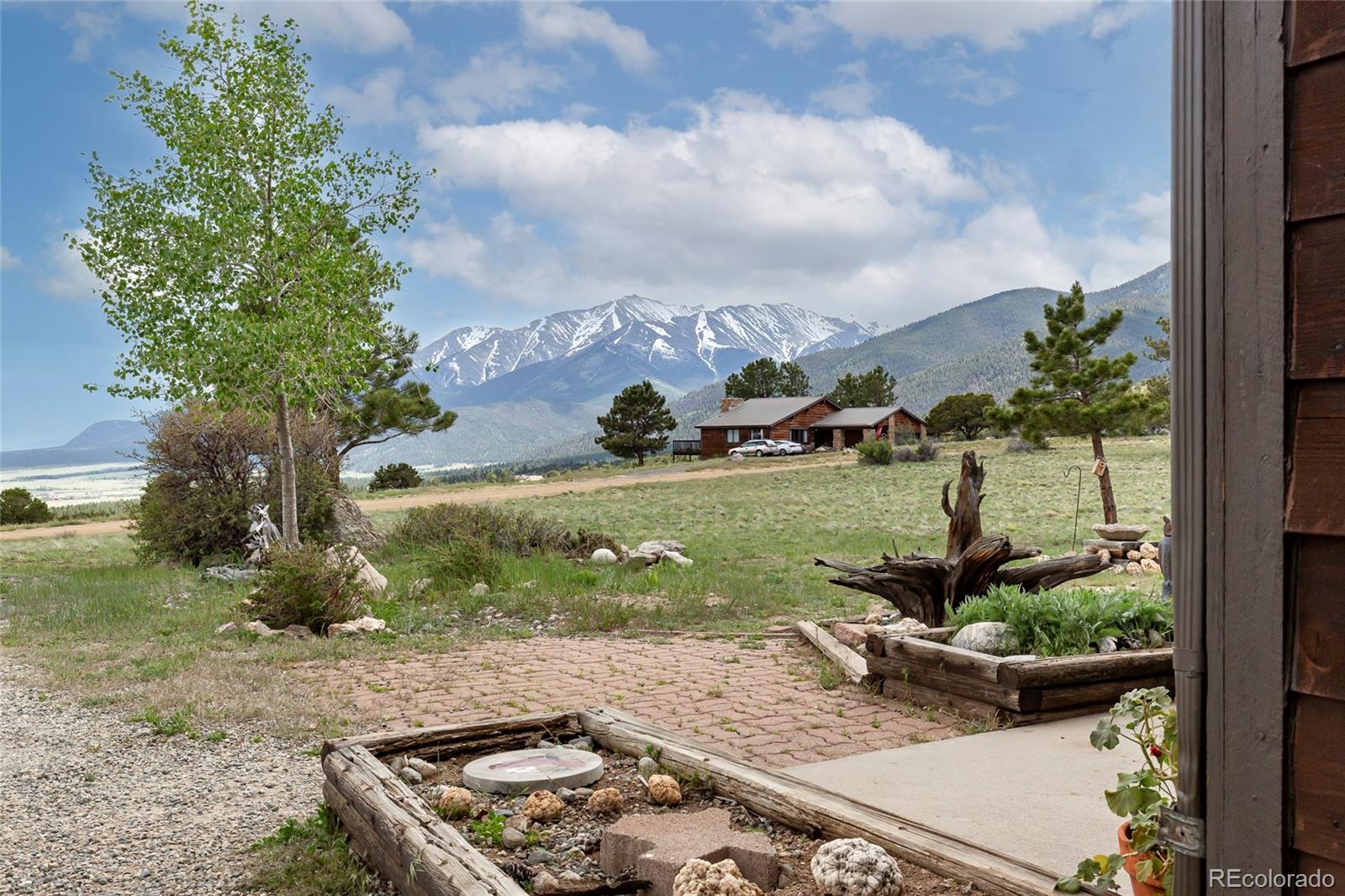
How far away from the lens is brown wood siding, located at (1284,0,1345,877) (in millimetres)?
1623

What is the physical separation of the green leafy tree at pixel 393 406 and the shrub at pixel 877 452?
49.4ft

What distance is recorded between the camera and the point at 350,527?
16.1m

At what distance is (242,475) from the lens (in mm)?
15117

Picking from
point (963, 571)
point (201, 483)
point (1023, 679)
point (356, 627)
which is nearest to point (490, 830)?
point (1023, 679)

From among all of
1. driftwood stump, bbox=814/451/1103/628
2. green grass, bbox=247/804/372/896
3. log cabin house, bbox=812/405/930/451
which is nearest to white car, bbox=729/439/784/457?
log cabin house, bbox=812/405/930/451

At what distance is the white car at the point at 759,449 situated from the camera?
48.2m

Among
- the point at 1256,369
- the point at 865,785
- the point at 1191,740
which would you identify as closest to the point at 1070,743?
the point at 865,785

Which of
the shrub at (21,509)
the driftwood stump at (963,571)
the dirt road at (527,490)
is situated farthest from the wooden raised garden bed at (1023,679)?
the shrub at (21,509)

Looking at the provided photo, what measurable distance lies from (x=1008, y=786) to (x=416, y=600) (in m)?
7.76

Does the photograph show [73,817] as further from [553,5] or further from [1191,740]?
[553,5]

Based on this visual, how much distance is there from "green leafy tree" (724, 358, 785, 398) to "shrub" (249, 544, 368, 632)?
5749cm

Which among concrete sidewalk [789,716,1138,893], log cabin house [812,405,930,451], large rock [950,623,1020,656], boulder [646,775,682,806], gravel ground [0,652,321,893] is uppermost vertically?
log cabin house [812,405,930,451]

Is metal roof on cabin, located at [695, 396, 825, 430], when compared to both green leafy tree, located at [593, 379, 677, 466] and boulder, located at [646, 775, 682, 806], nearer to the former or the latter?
green leafy tree, located at [593, 379, 677, 466]

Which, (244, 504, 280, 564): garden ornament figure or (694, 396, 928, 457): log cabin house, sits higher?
(694, 396, 928, 457): log cabin house
